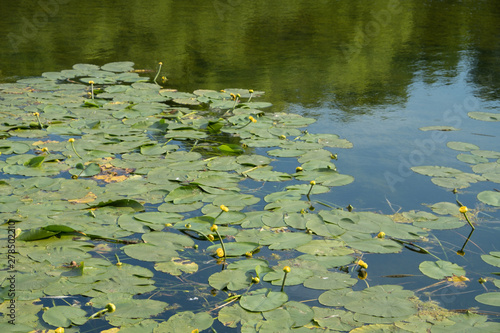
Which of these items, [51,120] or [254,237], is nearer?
[254,237]

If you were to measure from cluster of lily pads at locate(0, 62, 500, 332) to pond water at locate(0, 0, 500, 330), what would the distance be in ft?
0.35

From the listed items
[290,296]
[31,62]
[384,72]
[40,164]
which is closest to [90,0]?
[31,62]

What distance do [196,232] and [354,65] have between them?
351 centimetres

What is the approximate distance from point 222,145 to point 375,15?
6195 millimetres

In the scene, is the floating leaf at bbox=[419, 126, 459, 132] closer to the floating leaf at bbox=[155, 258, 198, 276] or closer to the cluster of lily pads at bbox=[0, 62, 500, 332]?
the cluster of lily pads at bbox=[0, 62, 500, 332]

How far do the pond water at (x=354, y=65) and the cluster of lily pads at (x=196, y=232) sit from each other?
107mm

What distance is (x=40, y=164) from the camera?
2949mm

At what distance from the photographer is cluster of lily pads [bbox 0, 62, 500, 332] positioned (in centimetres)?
177

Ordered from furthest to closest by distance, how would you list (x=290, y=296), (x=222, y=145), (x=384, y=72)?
(x=384, y=72), (x=222, y=145), (x=290, y=296)

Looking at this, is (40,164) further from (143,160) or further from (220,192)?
(220,192)

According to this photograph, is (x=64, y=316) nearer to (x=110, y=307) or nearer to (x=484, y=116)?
(x=110, y=307)

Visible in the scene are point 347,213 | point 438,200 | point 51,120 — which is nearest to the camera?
point 347,213

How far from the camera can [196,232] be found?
2.32 metres

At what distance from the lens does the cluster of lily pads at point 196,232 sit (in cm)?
177
